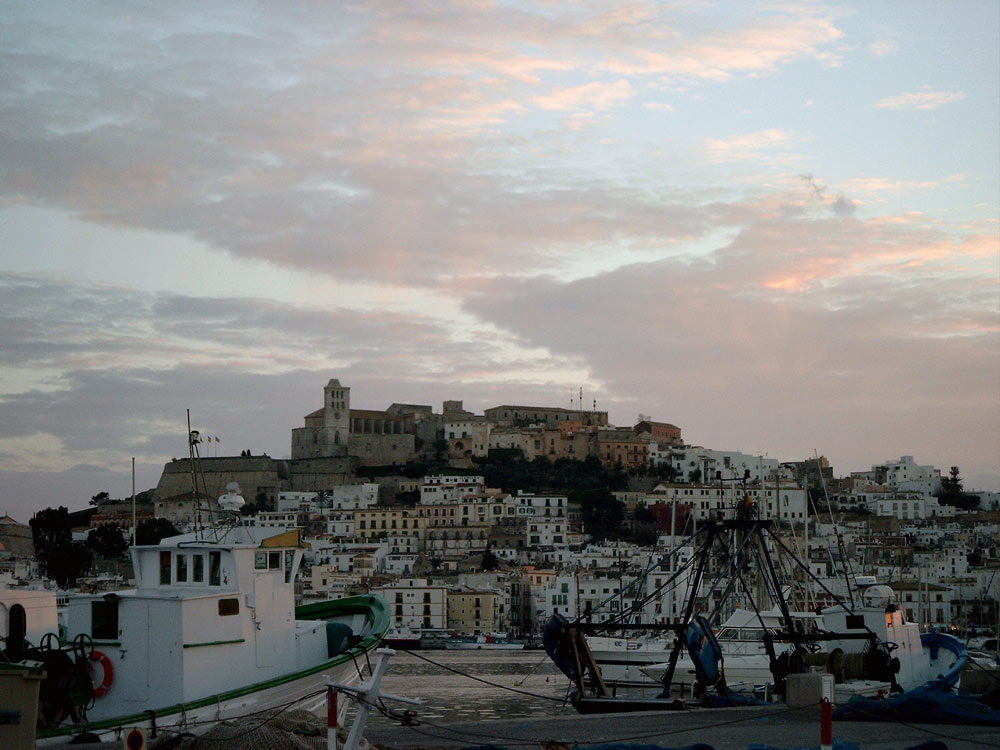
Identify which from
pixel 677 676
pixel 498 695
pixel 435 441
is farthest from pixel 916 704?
pixel 435 441

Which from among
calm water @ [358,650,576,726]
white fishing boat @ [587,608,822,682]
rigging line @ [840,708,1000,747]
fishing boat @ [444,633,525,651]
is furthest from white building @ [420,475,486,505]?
rigging line @ [840,708,1000,747]

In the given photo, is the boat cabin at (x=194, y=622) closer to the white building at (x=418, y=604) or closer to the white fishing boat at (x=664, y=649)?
the white fishing boat at (x=664, y=649)

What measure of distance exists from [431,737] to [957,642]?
13436 mm

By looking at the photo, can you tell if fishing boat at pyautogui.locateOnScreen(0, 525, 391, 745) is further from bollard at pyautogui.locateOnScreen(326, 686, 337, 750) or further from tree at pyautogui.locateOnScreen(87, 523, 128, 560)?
tree at pyautogui.locateOnScreen(87, 523, 128, 560)

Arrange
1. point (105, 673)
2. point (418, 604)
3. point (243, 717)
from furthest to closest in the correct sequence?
point (418, 604) → point (105, 673) → point (243, 717)

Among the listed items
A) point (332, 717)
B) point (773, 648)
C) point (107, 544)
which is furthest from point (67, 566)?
point (332, 717)

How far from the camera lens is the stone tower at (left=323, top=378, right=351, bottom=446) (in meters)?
148

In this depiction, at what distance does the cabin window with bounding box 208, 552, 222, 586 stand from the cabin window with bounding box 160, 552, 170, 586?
1.92ft

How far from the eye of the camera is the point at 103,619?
1800cm

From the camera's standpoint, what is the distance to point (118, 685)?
17.7 metres

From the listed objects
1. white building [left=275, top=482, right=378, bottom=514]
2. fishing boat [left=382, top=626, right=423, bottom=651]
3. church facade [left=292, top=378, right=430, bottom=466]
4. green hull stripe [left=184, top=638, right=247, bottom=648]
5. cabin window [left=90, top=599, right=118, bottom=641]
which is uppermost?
church facade [left=292, top=378, right=430, bottom=466]

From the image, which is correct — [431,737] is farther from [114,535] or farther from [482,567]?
[114,535]

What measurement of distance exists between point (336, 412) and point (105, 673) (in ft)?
433

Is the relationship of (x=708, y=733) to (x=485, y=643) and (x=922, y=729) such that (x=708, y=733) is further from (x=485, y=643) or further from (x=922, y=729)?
(x=485, y=643)
